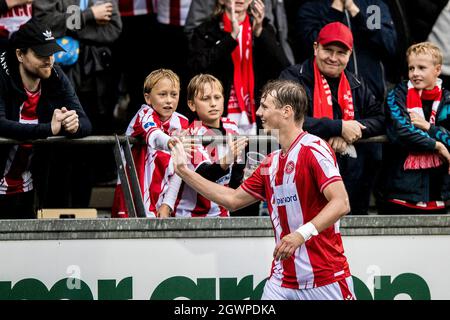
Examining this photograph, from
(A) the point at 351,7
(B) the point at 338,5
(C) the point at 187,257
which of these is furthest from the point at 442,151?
(C) the point at 187,257

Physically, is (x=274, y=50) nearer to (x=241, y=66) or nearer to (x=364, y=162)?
(x=241, y=66)

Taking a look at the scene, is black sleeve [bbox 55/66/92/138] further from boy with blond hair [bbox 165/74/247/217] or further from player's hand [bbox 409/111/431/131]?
player's hand [bbox 409/111/431/131]

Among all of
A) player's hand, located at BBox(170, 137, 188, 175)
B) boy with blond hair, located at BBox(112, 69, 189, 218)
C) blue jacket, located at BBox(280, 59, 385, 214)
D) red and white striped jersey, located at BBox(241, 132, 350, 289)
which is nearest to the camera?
red and white striped jersey, located at BBox(241, 132, 350, 289)

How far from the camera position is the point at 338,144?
8.59m

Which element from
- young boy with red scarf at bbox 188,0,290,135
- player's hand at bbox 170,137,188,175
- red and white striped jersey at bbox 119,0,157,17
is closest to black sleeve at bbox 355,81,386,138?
young boy with red scarf at bbox 188,0,290,135

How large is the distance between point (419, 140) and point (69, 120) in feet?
8.43

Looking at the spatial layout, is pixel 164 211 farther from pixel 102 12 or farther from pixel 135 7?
pixel 135 7

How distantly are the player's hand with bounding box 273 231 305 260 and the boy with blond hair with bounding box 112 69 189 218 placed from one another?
1939 mm

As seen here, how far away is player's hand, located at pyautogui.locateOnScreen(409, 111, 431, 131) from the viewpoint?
879 centimetres

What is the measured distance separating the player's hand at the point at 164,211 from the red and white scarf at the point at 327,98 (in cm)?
128

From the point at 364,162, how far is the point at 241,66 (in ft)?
4.14
